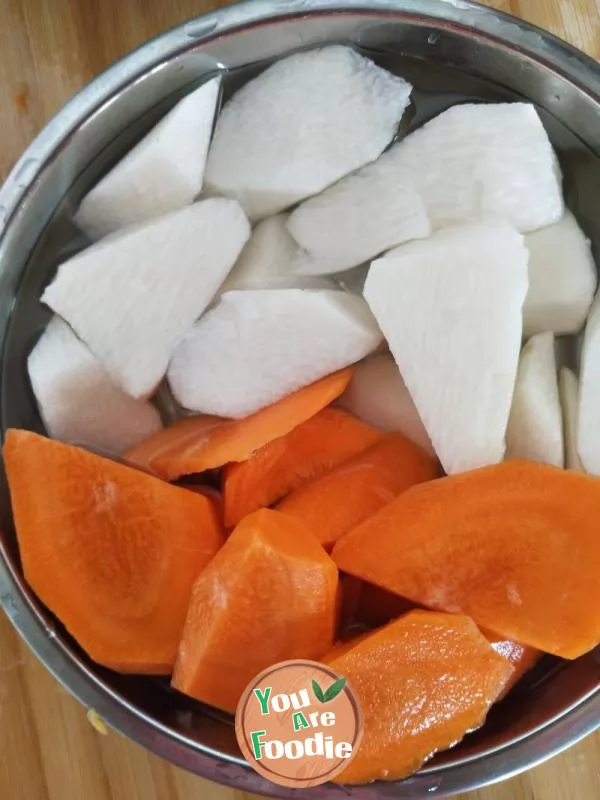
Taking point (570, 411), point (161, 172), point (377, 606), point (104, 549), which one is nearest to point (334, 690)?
point (377, 606)

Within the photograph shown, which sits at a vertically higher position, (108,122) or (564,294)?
(108,122)

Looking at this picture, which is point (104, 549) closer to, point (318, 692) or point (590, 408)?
point (318, 692)

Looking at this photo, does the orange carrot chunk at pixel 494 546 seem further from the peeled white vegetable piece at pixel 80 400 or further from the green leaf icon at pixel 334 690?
the peeled white vegetable piece at pixel 80 400

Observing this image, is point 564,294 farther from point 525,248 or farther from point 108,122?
point 108,122

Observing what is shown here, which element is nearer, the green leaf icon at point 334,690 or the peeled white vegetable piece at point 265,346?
the green leaf icon at point 334,690

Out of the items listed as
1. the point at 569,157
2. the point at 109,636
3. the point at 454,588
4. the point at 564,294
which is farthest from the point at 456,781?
the point at 569,157

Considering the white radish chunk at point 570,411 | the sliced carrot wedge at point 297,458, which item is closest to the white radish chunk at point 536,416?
the white radish chunk at point 570,411
